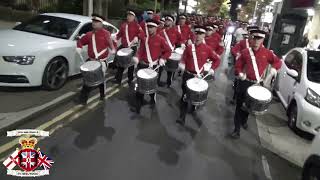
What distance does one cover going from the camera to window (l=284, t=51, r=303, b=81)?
896 centimetres

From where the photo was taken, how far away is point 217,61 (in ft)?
25.5

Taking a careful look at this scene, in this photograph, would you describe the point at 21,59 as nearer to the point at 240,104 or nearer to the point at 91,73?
the point at 91,73

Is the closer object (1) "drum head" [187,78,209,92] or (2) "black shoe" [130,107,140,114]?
(1) "drum head" [187,78,209,92]

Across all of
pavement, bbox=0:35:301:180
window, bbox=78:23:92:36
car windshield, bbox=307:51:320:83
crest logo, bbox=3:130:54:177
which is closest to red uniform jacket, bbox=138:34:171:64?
pavement, bbox=0:35:301:180

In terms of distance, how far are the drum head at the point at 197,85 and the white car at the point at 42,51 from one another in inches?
119

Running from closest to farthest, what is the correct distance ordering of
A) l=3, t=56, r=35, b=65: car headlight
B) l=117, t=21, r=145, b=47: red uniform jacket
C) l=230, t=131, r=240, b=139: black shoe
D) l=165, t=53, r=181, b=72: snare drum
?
1. l=230, t=131, r=240, b=139: black shoe
2. l=3, t=56, r=35, b=65: car headlight
3. l=165, t=53, r=181, b=72: snare drum
4. l=117, t=21, r=145, b=47: red uniform jacket

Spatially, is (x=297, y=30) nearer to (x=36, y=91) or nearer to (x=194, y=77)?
(x=194, y=77)

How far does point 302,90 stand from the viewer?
7.97 meters

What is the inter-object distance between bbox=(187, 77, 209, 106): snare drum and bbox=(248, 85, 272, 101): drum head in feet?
2.71

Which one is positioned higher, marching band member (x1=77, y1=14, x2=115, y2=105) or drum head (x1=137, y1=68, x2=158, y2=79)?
marching band member (x1=77, y1=14, x2=115, y2=105)

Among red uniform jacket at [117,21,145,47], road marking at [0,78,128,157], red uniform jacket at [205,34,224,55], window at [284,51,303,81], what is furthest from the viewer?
red uniform jacket at [117,21,145,47]

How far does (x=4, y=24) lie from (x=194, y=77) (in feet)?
43.6

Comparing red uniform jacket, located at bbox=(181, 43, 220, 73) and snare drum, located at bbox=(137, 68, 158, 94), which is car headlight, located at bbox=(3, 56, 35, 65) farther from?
red uniform jacket, located at bbox=(181, 43, 220, 73)

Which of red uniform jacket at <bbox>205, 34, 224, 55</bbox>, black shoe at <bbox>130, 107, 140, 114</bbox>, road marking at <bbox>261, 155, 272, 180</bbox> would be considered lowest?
road marking at <bbox>261, 155, 272, 180</bbox>
